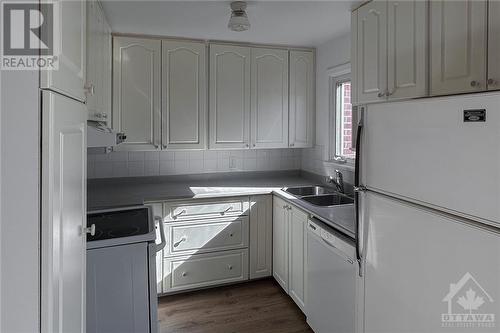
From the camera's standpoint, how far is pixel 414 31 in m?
1.51

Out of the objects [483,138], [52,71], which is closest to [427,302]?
[483,138]

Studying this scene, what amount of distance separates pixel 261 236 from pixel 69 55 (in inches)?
94.6

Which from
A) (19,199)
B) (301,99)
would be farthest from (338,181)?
(19,199)

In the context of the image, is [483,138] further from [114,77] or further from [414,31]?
[114,77]

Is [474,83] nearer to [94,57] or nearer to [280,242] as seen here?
[94,57]

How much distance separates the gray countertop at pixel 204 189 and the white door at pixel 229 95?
0.41m

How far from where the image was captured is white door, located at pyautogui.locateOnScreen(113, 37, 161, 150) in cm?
275

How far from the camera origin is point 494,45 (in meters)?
1.20

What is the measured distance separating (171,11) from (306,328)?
2400 millimetres

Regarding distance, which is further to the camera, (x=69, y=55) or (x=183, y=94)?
(x=183, y=94)

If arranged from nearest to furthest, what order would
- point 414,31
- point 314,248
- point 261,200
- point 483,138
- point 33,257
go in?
point 33,257 → point 483,138 → point 414,31 → point 314,248 → point 261,200

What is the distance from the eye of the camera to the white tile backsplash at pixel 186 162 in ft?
10.0
